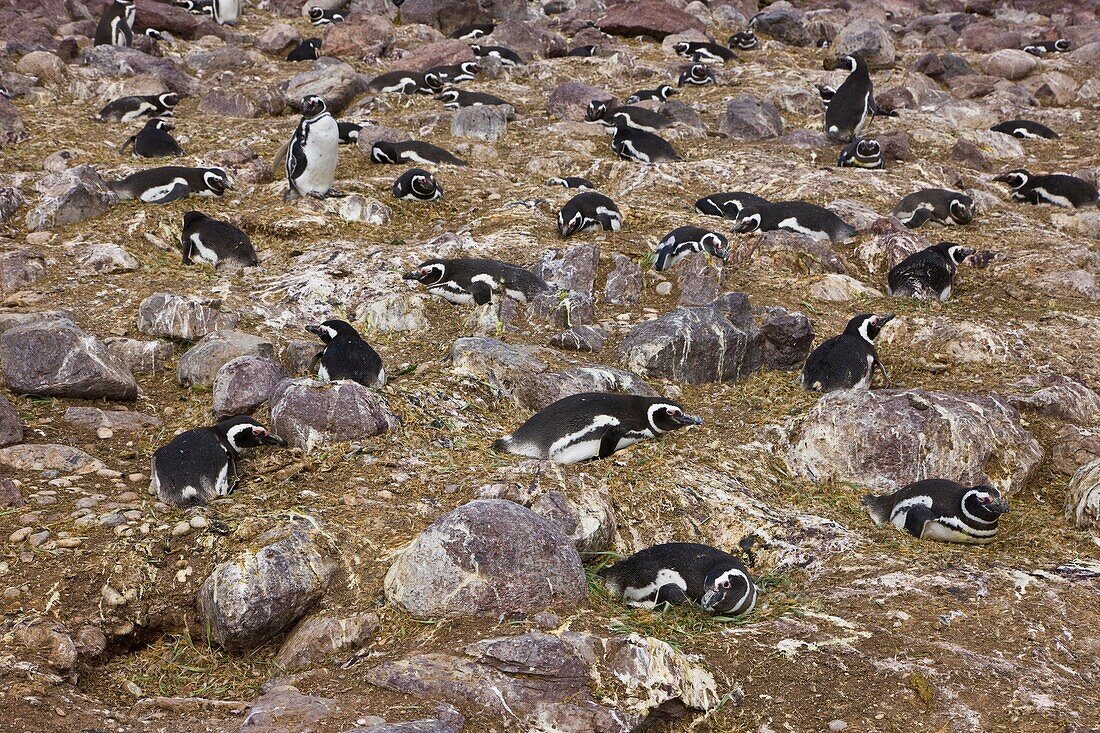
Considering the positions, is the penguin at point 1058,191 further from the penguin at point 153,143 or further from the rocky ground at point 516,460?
the penguin at point 153,143

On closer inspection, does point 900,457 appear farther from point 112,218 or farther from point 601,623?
point 112,218

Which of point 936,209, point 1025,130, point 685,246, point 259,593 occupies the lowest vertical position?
point 1025,130

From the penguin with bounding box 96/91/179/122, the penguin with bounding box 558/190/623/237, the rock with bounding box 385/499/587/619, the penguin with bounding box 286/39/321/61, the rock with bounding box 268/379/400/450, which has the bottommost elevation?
the penguin with bounding box 286/39/321/61

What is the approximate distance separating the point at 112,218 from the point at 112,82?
18.9ft

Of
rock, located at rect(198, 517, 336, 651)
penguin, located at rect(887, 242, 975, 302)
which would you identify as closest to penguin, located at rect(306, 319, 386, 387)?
rock, located at rect(198, 517, 336, 651)

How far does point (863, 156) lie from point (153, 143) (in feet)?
27.2

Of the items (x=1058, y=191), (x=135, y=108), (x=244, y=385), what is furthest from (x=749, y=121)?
(x=244, y=385)

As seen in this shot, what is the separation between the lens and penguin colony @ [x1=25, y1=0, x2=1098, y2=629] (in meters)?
4.98

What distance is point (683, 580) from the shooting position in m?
4.70

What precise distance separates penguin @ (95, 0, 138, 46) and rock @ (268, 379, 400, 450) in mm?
12280

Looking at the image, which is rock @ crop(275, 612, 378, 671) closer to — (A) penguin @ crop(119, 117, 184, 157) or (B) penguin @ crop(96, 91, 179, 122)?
(A) penguin @ crop(119, 117, 184, 157)

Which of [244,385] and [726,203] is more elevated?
[244,385]

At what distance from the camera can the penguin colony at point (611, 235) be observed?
16.3ft

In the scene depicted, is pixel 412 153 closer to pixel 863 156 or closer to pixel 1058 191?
pixel 863 156
